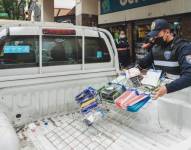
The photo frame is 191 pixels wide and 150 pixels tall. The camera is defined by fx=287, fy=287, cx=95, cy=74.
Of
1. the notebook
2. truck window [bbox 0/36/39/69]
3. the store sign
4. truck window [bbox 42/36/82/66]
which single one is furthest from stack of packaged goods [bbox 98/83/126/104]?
the store sign

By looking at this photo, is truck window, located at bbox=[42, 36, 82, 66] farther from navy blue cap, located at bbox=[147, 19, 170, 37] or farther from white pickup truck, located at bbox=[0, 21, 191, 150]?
navy blue cap, located at bbox=[147, 19, 170, 37]

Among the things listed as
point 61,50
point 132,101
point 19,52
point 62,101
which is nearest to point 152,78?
point 132,101

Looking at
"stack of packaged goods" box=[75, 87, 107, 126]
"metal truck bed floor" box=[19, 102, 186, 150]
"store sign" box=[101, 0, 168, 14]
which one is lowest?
"metal truck bed floor" box=[19, 102, 186, 150]

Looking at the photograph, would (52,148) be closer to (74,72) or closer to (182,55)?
(74,72)

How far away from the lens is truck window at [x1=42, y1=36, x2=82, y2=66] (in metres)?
3.73

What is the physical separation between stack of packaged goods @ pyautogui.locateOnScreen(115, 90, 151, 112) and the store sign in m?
8.97

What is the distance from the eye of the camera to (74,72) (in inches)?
150

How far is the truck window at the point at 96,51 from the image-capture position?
410 centimetres

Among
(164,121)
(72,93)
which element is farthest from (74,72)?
(164,121)

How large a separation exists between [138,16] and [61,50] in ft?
30.5

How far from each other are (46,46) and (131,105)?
1.43m

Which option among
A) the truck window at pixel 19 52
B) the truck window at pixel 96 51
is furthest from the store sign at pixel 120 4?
the truck window at pixel 19 52

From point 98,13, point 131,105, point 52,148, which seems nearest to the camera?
point 52,148

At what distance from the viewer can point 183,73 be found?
310cm
